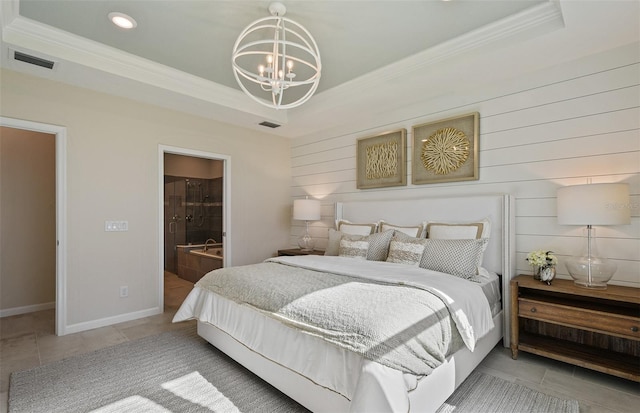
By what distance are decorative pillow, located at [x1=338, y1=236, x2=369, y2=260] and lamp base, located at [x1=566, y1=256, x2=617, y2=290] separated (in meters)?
1.73

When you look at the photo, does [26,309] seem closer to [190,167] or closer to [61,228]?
[61,228]

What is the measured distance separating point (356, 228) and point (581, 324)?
2261 millimetres

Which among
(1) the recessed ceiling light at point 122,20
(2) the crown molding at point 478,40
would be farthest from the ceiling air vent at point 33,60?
(2) the crown molding at point 478,40

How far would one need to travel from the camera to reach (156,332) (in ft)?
10.5

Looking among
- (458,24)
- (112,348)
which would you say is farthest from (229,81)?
(112,348)

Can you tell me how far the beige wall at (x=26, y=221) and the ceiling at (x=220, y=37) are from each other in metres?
1.60

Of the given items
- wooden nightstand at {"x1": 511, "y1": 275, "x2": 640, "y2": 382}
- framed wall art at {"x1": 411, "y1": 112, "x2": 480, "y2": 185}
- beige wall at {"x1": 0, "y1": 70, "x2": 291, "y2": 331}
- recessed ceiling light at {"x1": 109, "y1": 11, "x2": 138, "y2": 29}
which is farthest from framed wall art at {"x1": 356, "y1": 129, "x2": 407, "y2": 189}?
Answer: recessed ceiling light at {"x1": 109, "y1": 11, "x2": 138, "y2": 29}

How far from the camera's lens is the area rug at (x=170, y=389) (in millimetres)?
1924

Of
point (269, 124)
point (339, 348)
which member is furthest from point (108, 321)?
point (269, 124)

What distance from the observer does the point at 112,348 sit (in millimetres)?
2801

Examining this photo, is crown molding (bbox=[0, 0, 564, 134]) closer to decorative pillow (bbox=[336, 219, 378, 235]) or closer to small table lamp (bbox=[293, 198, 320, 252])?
small table lamp (bbox=[293, 198, 320, 252])

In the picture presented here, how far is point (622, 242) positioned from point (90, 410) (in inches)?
154

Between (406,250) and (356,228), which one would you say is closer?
(406,250)

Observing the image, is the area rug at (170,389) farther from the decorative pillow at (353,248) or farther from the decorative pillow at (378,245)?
the decorative pillow at (353,248)
